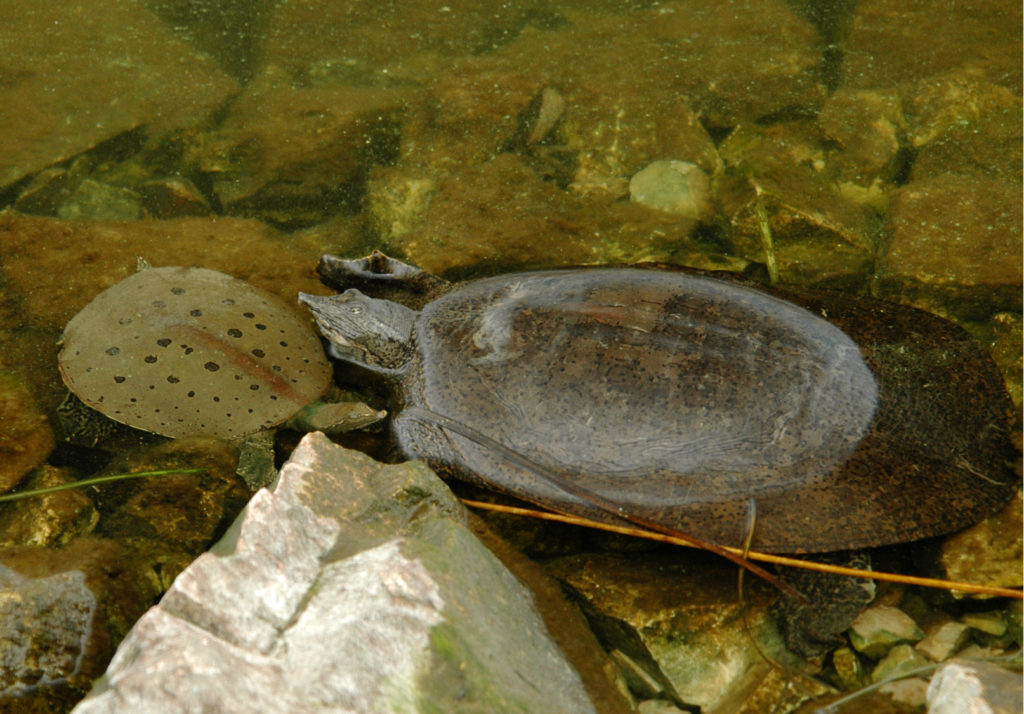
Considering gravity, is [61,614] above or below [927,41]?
below

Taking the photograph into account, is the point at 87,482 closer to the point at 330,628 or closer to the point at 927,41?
the point at 330,628

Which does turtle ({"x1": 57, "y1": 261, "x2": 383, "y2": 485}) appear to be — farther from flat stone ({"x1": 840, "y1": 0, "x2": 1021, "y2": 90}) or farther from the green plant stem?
flat stone ({"x1": 840, "y1": 0, "x2": 1021, "y2": 90})

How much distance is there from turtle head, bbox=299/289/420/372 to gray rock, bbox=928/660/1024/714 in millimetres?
1765

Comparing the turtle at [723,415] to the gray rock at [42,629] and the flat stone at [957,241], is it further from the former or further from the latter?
the gray rock at [42,629]

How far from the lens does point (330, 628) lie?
1.43m

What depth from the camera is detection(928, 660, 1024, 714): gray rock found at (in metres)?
1.52

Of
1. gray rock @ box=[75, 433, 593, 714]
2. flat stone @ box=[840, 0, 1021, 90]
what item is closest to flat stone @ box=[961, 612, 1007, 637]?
gray rock @ box=[75, 433, 593, 714]

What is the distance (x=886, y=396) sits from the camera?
2215 millimetres

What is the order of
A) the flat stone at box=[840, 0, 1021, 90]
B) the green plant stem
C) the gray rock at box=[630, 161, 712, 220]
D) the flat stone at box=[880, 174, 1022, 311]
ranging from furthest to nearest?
1. the flat stone at box=[840, 0, 1021, 90]
2. the gray rock at box=[630, 161, 712, 220]
3. the flat stone at box=[880, 174, 1022, 311]
4. the green plant stem

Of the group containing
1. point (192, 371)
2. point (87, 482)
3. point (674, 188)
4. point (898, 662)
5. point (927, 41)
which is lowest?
point (898, 662)

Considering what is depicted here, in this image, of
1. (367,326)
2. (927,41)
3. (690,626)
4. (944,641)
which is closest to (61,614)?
(367,326)

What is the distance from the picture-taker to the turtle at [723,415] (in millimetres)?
2119

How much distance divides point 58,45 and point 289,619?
435cm

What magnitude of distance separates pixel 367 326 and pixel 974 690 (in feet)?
6.54
